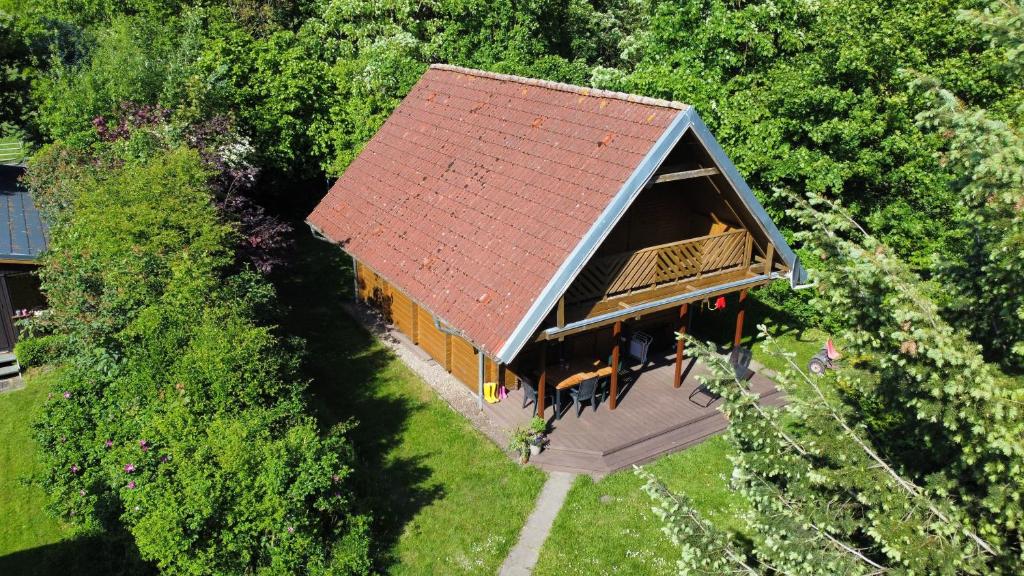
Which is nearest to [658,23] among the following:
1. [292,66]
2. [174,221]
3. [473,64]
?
[473,64]

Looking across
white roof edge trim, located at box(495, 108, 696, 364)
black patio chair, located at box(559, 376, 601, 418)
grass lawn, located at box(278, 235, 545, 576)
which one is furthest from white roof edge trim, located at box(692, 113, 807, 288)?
grass lawn, located at box(278, 235, 545, 576)

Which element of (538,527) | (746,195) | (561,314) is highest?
(746,195)

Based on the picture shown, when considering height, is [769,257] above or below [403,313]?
above

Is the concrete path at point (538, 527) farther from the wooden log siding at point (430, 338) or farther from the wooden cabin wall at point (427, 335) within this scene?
the wooden log siding at point (430, 338)

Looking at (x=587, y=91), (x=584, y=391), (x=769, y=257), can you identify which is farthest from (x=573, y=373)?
(x=587, y=91)

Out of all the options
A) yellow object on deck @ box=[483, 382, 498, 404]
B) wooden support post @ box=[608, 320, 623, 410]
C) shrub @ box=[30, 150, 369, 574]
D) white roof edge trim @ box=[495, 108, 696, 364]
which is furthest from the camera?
yellow object on deck @ box=[483, 382, 498, 404]

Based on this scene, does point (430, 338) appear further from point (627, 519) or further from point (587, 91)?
point (627, 519)

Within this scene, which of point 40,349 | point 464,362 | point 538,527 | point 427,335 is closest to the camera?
point 538,527

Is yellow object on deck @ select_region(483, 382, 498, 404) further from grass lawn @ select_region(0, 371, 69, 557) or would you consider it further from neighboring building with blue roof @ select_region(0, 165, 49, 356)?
neighboring building with blue roof @ select_region(0, 165, 49, 356)
